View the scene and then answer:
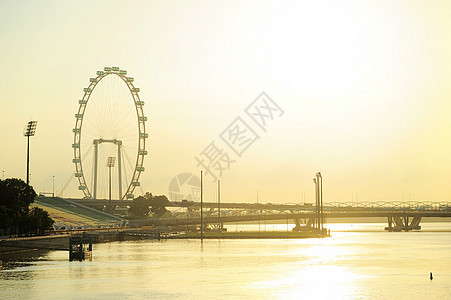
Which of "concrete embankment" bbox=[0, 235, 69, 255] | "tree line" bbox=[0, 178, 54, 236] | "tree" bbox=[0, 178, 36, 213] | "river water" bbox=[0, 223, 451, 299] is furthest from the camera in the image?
"tree" bbox=[0, 178, 36, 213]

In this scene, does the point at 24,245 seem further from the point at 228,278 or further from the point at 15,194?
the point at 228,278

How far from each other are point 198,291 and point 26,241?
222ft

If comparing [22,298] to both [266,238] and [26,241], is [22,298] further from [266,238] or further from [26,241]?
[266,238]

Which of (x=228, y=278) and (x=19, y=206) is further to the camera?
(x=19, y=206)

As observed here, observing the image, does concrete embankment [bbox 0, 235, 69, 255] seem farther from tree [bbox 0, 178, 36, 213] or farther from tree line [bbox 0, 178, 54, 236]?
tree [bbox 0, 178, 36, 213]

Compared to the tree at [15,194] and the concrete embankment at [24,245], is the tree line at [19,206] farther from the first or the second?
the concrete embankment at [24,245]

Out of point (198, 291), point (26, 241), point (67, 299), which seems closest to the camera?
point (67, 299)

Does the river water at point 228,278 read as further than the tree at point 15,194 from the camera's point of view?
No

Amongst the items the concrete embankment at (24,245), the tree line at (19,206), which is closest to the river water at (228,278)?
the concrete embankment at (24,245)

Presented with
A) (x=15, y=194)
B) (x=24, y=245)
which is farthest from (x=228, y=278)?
(x=15, y=194)

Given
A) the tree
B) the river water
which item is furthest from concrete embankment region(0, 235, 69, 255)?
the tree

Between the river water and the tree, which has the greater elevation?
the tree

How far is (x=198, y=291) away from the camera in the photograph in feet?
217

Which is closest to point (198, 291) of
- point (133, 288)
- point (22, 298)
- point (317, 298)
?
point (133, 288)
